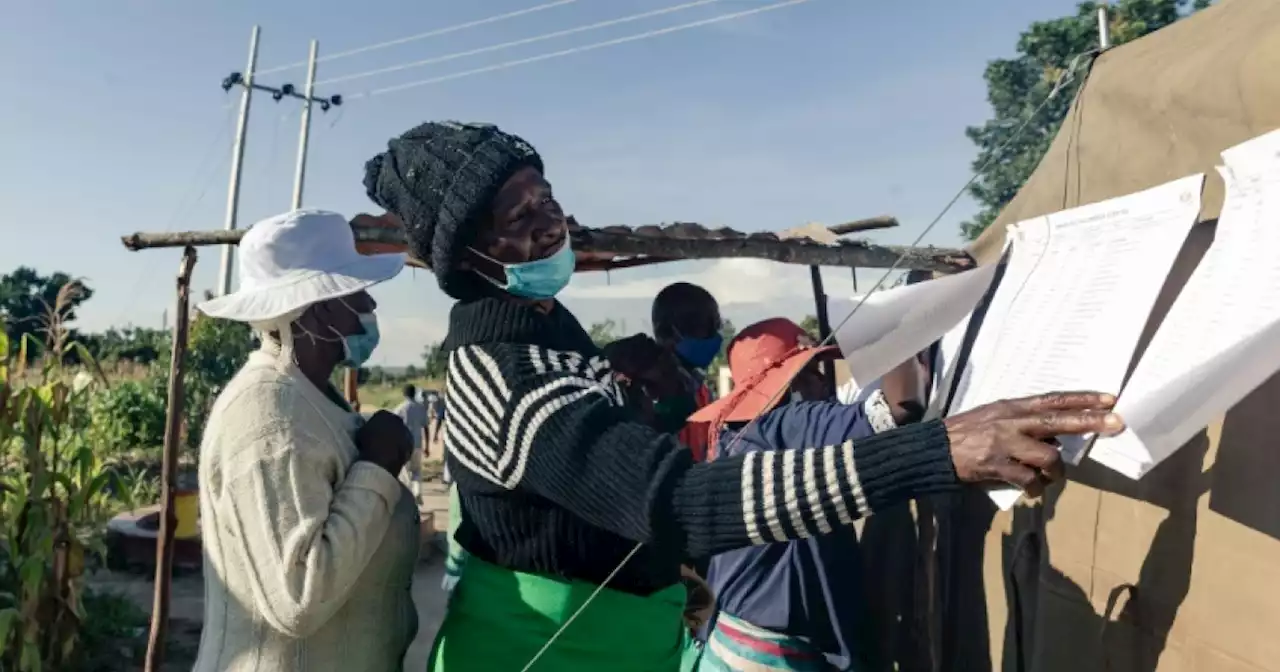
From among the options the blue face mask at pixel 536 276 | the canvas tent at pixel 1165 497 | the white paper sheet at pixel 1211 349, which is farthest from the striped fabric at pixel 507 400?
the canvas tent at pixel 1165 497

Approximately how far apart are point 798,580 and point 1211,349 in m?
1.58

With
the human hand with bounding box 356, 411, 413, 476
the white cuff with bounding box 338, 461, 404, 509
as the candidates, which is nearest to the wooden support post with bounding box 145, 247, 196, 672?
the human hand with bounding box 356, 411, 413, 476

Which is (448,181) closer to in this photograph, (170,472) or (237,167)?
(170,472)

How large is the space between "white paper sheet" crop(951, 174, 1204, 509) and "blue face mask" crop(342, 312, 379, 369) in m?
1.25

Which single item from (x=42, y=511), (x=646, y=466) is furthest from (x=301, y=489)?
(x=42, y=511)

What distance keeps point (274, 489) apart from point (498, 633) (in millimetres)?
459

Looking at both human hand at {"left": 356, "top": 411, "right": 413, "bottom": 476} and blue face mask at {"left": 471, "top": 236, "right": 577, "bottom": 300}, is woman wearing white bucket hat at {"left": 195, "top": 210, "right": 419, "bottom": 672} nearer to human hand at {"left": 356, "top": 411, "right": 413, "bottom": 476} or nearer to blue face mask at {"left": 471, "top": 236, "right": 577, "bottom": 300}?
human hand at {"left": 356, "top": 411, "right": 413, "bottom": 476}

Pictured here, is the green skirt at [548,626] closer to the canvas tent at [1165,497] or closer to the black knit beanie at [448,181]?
the black knit beanie at [448,181]

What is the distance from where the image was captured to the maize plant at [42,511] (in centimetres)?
375

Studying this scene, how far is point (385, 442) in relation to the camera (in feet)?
5.53

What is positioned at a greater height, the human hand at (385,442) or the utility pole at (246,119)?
the utility pole at (246,119)

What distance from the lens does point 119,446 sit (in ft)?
31.7

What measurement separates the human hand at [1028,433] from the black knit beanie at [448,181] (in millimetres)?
856

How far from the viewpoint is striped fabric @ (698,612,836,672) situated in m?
2.42
